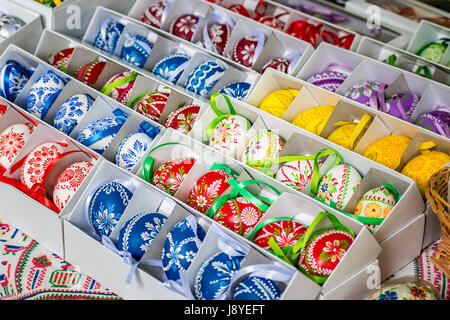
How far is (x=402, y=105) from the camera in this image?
225 centimetres

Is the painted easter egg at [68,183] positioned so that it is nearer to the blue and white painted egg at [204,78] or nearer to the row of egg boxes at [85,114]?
the row of egg boxes at [85,114]

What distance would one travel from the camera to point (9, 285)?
6.44 ft

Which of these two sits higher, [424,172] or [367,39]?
[367,39]

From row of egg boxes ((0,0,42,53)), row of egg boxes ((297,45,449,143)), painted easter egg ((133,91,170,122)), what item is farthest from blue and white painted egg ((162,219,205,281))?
row of egg boxes ((0,0,42,53))

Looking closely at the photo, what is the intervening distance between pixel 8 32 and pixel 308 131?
174cm

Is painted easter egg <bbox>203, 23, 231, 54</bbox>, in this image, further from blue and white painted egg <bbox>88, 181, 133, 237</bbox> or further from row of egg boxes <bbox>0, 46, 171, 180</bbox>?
blue and white painted egg <bbox>88, 181, 133, 237</bbox>

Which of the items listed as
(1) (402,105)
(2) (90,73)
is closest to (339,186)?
(1) (402,105)

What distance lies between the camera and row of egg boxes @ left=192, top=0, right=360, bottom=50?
2691 millimetres

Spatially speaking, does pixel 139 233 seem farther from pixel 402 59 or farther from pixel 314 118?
pixel 402 59

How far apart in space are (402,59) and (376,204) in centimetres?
107

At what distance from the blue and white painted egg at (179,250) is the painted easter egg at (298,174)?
0.43m
